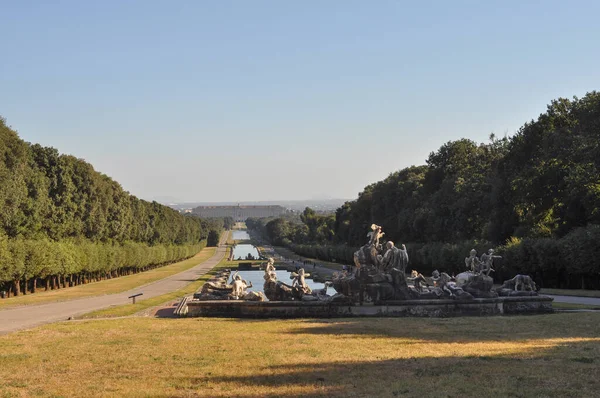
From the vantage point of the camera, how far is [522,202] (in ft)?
190

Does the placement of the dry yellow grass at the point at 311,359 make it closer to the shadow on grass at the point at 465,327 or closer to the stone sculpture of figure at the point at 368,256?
the shadow on grass at the point at 465,327

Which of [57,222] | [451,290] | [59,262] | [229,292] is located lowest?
[451,290]

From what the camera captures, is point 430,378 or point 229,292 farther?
point 229,292

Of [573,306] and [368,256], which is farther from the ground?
[368,256]

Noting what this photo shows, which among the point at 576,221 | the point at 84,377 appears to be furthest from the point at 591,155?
the point at 84,377

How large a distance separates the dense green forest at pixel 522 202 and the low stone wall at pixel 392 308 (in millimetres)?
17806

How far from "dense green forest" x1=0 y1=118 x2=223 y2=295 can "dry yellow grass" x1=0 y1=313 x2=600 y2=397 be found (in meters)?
28.1

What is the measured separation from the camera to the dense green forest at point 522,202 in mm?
49531

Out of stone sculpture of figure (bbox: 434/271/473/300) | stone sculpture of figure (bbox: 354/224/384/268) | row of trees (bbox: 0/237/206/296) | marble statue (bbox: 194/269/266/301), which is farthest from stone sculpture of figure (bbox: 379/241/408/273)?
row of trees (bbox: 0/237/206/296)

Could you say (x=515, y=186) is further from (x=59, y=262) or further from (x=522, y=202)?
(x=59, y=262)

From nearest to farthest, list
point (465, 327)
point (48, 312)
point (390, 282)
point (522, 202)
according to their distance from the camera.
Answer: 1. point (465, 327)
2. point (390, 282)
3. point (48, 312)
4. point (522, 202)

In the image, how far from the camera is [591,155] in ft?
163

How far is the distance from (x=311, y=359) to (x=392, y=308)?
1199 centimetres

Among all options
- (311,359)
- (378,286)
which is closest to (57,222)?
(378,286)
